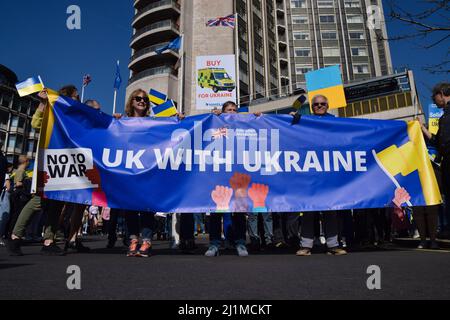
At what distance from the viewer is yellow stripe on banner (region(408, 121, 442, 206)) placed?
4.71 meters

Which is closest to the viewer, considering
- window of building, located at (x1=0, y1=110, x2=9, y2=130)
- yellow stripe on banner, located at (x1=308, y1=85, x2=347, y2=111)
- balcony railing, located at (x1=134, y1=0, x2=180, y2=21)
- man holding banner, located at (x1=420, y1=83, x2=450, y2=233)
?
man holding banner, located at (x1=420, y1=83, x2=450, y2=233)

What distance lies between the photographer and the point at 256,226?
220 inches

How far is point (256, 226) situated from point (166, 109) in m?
3.76

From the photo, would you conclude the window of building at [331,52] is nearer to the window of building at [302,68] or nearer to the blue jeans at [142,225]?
the window of building at [302,68]

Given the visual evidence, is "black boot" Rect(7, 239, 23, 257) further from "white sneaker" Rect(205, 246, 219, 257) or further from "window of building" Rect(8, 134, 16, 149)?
"window of building" Rect(8, 134, 16, 149)

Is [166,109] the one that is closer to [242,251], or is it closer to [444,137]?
[242,251]

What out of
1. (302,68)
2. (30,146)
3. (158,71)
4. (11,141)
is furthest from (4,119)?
(302,68)

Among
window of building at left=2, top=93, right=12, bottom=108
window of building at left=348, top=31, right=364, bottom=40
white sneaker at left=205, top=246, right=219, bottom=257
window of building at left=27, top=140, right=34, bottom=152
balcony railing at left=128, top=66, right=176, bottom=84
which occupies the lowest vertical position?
white sneaker at left=205, top=246, right=219, bottom=257

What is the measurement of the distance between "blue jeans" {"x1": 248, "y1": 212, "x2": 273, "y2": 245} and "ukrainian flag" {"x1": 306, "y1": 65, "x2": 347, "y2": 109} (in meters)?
2.25

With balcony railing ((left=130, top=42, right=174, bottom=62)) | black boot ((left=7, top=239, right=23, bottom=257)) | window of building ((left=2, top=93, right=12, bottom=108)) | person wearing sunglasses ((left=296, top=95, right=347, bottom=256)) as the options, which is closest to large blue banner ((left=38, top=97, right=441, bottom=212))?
person wearing sunglasses ((left=296, top=95, right=347, bottom=256))

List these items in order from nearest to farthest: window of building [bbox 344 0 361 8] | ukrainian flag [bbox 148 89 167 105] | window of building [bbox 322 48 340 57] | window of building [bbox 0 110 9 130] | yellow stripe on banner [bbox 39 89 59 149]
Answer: yellow stripe on banner [bbox 39 89 59 149]
ukrainian flag [bbox 148 89 167 105]
window of building [bbox 0 110 9 130]
window of building [bbox 322 48 340 57]
window of building [bbox 344 0 361 8]

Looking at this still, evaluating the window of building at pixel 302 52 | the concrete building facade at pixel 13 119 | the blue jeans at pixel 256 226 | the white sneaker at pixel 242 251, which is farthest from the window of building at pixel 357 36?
the white sneaker at pixel 242 251
